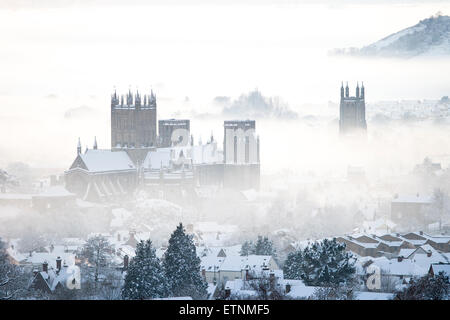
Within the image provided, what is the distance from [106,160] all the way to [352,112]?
171 feet

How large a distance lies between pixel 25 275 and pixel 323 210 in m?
58.1

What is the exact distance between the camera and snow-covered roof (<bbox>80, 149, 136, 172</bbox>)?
102m

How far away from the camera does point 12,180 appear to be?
4156 inches

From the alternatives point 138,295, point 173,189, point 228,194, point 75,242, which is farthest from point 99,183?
point 138,295

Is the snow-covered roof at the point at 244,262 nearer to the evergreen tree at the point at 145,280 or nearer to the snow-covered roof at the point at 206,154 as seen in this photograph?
the evergreen tree at the point at 145,280

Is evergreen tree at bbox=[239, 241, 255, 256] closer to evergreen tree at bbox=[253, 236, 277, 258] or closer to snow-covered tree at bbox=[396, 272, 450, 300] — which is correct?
evergreen tree at bbox=[253, 236, 277, 258]

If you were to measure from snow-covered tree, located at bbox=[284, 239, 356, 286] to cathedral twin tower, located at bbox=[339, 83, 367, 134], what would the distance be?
100579mm

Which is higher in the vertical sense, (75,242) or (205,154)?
(205,154)

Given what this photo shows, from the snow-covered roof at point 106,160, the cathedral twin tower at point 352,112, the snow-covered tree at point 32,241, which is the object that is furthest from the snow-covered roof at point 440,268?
the cathedral twin tower at point 352,112

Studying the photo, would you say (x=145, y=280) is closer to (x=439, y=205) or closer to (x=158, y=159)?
(x=439, y=205)

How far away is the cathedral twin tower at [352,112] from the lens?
144 metres

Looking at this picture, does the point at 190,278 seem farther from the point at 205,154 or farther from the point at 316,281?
the point at 205,154
